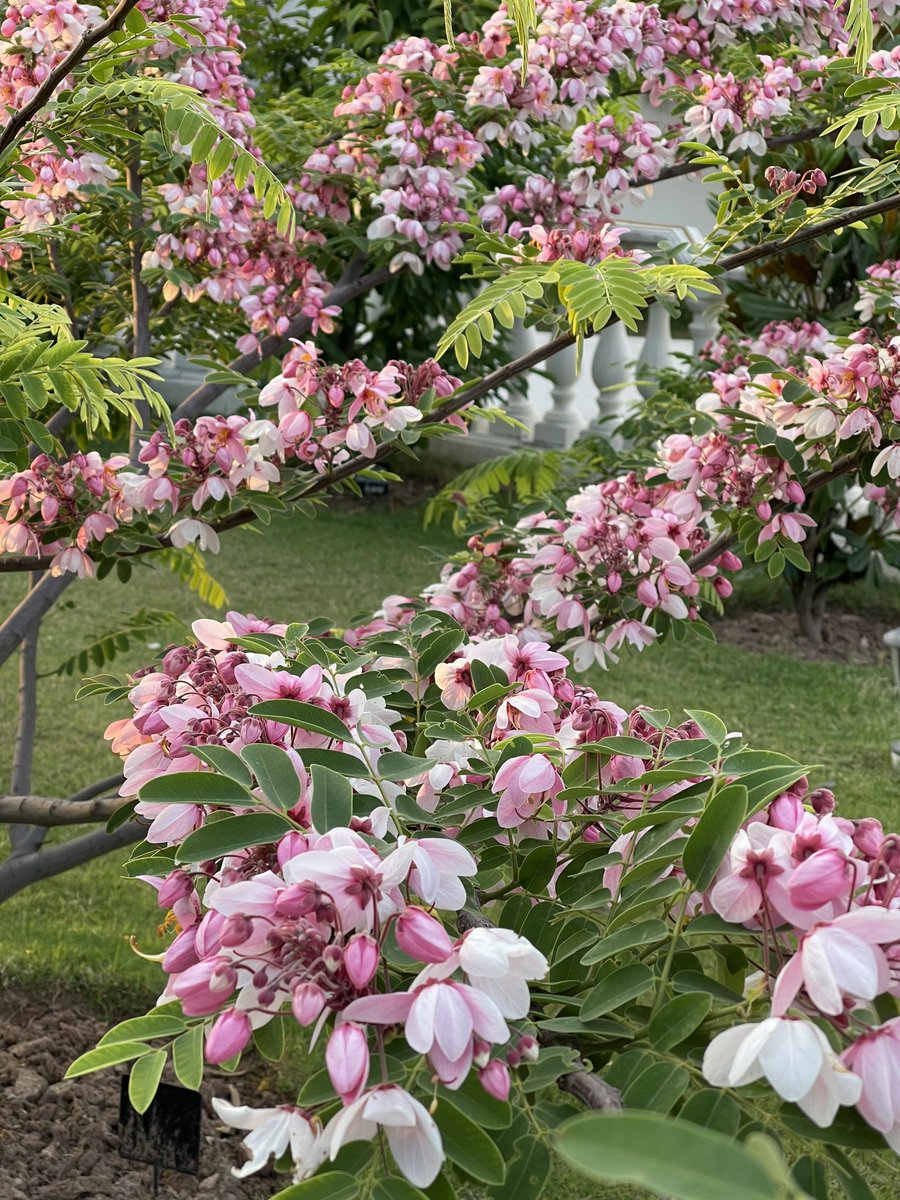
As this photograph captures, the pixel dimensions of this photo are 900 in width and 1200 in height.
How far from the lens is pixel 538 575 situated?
7.24 ft

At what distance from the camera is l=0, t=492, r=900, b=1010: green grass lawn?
126 inches

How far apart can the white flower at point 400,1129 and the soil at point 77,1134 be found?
60.0 inches

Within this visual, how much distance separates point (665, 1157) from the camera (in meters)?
0.46

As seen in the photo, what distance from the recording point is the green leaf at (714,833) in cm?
86

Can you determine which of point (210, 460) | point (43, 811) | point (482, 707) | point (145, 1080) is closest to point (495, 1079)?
point (145, 1080)

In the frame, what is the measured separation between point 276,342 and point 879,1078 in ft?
7.86

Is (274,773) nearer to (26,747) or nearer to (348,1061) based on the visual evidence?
(348,1061)

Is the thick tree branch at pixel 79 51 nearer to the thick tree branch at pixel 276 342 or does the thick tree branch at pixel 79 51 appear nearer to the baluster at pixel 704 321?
the thick tree branch at pixel 276 342

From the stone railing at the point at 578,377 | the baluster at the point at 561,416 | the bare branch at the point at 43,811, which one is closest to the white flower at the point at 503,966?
the bare branch at the point at 43,811

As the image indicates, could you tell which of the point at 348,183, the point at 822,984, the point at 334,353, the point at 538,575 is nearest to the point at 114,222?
the point at 348,183

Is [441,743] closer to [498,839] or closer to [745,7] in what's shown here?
[498,839]

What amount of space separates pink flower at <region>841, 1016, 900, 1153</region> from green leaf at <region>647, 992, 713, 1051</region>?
0.11 m

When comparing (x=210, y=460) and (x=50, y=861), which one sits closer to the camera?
(x=210, y=460)

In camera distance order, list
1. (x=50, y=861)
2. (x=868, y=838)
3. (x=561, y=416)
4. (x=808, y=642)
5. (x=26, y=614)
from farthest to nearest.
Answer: (x=561, y=416) → (x=808, y=642) → (x=26, y=614) → (x=50, y=861) → (x=868, y=838)
